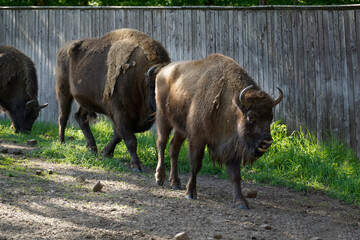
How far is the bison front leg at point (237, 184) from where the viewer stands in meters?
6.09

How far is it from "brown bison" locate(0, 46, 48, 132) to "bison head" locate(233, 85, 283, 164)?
22.6ft

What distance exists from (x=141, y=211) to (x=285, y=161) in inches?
154

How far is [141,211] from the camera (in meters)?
5.48

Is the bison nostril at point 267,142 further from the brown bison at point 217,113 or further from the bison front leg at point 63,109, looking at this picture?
the bison front leg at point 63,109

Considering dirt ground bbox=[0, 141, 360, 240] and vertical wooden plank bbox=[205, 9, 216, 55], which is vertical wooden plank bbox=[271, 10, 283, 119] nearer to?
vertical wooden plank bbox=[205, 9, 216, 55]

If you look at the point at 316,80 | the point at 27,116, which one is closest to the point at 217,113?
the point at 316,80

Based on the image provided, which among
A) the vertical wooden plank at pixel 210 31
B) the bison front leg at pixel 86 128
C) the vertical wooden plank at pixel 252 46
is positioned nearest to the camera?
the bison front leg at pixel 86 128

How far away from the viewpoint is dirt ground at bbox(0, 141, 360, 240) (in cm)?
477

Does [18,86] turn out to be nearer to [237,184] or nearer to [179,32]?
[179,32]

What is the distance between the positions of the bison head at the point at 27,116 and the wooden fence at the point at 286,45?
2004mm

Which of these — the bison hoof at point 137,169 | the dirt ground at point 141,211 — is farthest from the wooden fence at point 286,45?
the bison hoof at point 137,169

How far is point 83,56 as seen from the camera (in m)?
9.02

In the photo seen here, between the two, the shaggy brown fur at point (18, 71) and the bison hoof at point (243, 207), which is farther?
the shaggy brown fur at point (18, 71)

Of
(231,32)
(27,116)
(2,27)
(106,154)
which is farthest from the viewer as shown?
(2,27)
